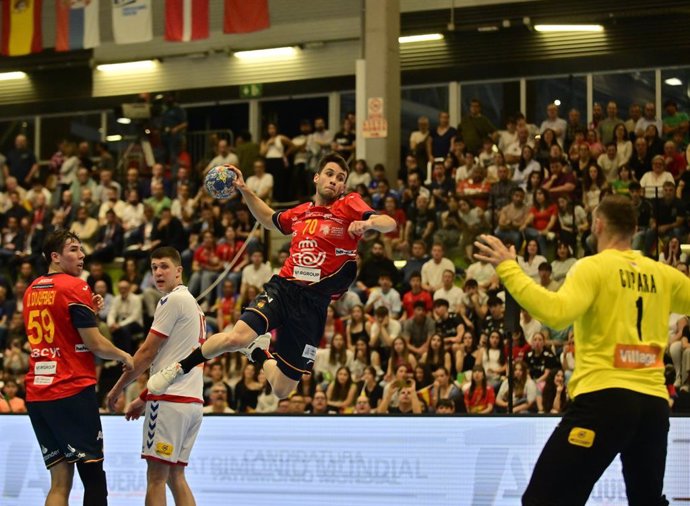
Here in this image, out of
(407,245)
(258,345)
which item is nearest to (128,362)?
(258,345)

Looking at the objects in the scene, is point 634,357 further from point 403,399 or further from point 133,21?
point 133,21

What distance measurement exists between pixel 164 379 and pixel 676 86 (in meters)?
16.9

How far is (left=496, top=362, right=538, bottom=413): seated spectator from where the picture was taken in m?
13.9

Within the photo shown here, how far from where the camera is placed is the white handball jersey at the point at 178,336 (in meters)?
8.63

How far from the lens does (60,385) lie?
27.1 ft

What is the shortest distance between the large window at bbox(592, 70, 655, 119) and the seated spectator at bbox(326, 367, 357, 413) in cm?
1026

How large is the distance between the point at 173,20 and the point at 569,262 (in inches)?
392

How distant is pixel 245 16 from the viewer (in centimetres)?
2178

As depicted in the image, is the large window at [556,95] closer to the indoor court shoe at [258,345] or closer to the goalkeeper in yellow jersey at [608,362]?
the indoor court shoe at [258,345]

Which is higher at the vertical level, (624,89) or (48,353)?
(624,89)

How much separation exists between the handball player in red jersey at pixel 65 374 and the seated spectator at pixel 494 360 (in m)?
7.12

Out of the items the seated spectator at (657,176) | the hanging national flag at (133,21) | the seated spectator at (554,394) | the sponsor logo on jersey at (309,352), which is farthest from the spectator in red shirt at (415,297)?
the hanging national flag at (133,21)

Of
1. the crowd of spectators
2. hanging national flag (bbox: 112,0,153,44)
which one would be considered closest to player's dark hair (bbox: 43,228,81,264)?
the crowd of spectators

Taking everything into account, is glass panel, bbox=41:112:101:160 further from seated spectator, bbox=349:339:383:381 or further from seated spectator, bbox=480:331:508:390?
seated spectator, bbox=480:331:508:390
